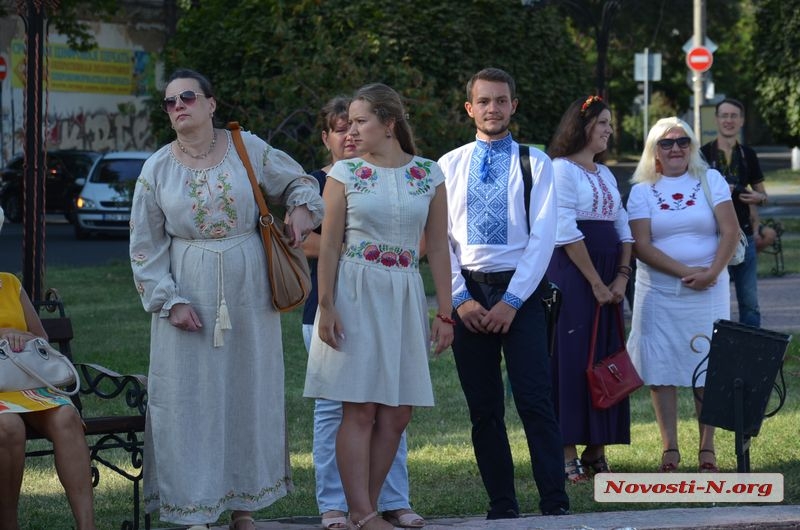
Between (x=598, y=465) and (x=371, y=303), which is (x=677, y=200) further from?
(x=371, y=303)

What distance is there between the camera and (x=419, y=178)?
6078 millimetres

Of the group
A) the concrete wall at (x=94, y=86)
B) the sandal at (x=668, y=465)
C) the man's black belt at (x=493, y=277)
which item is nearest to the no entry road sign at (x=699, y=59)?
the concrete wall at (x=94, y=86)

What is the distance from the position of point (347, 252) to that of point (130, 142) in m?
38.7

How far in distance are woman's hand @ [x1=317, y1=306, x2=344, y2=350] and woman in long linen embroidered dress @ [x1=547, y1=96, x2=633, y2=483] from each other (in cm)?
192

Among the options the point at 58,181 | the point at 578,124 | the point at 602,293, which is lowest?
the point at 602,293

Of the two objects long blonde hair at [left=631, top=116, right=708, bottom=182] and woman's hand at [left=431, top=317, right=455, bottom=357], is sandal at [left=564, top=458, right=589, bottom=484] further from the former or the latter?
woman's hand at [left=431, top=317, right=455, bottom=357]

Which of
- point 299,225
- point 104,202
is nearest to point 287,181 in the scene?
point 299,225

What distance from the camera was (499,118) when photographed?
21.9 feet

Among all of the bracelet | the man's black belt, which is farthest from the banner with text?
the bracelet

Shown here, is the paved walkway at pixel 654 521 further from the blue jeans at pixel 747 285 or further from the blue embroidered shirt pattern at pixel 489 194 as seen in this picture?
the blue jeans at pixel 747 285

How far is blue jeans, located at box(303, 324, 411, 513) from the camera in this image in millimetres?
6332

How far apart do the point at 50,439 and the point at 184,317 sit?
0.75 m

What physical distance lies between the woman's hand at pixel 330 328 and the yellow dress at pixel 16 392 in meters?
1.07

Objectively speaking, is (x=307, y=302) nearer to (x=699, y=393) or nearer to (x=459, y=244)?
(x=459, y=244)
